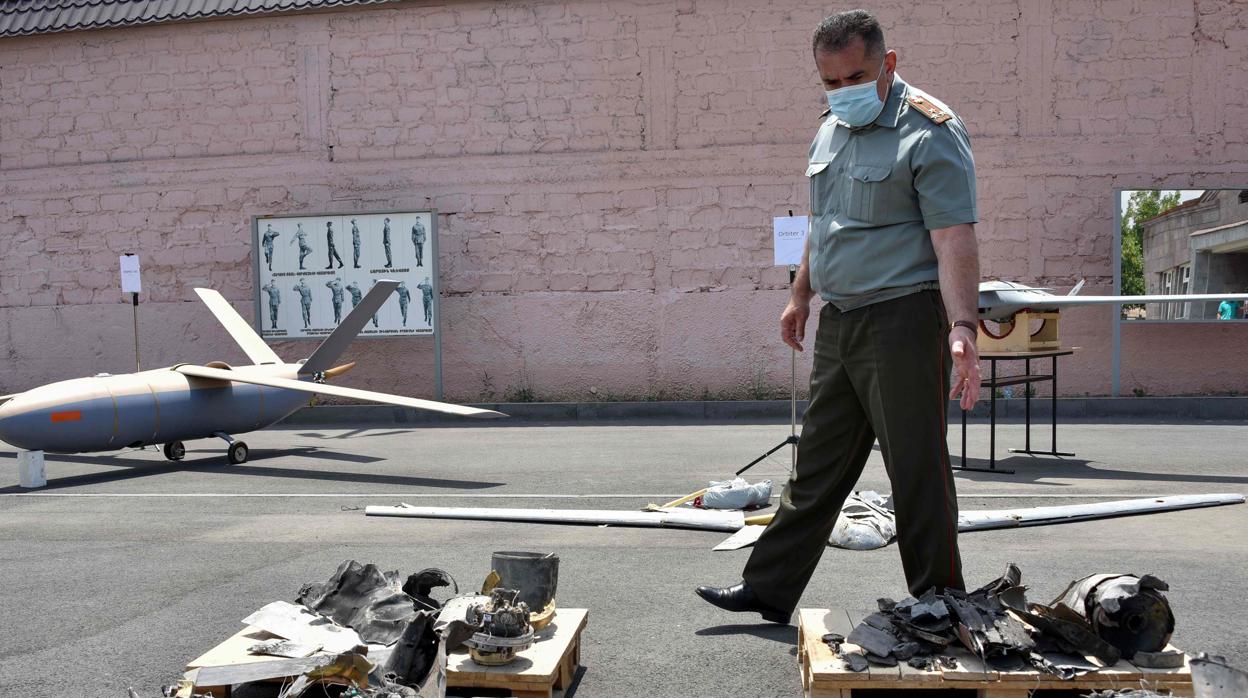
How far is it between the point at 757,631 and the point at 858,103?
2083mm

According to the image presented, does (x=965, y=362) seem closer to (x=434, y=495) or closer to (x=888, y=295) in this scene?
(x=888, y=295)

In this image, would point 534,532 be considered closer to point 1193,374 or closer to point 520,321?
point 520,321

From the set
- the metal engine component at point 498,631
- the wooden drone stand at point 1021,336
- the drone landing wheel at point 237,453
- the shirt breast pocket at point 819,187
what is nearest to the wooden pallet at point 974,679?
the metal engine component at point 498,631

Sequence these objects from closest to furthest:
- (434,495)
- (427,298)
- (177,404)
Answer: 1. (434,495)
2. (177,404)
3. (427,298)

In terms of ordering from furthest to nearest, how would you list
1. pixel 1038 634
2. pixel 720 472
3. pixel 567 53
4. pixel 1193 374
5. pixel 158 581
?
pixel 567 53 < pixel 1193 374 < pixel 720 472 < pixel 158 581 < pixel 1038 634

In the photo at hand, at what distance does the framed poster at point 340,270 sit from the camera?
1507cm

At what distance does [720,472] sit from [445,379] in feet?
26.1

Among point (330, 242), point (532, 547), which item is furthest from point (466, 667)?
point (330, 242)

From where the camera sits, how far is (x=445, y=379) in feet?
52.1

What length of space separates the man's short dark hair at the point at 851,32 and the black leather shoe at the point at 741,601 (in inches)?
80.4

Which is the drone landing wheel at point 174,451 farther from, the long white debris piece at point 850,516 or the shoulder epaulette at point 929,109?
the shoulder epaulette at point 929,109

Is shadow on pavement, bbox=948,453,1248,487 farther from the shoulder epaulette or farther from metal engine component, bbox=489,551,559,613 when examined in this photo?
metal engine component, bbox=489,551,559,613

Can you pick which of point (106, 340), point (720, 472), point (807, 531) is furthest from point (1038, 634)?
point (106, 340)

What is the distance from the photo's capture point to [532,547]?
5934 mm
